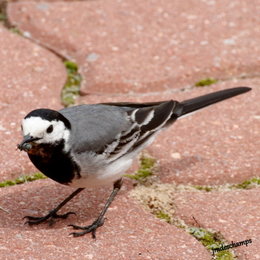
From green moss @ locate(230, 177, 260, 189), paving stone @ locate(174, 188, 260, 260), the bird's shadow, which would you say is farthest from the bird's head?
green moss @ locate(230, 177, 260, 189)

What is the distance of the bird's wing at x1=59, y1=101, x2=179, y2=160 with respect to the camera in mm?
3314

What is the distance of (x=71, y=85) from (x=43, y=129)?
100cm

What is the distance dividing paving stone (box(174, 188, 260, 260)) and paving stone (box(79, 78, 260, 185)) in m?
0.16

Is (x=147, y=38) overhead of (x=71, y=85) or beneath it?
overhead

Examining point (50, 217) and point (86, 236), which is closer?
point (86, 236)

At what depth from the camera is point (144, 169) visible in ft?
11.7

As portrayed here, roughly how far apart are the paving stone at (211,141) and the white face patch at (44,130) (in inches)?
22.0

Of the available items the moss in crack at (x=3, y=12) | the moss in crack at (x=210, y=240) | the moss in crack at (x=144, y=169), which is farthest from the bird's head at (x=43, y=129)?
the moss in crack at (x=3, y=12)

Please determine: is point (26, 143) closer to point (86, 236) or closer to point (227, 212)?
point (86, 236)

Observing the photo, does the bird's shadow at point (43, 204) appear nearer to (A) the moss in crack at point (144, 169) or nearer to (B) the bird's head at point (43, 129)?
(A) the moss in crack at point (144, 169)

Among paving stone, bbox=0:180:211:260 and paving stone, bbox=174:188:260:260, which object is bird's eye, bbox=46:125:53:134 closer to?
paving stone, bbox=0:180:211:260

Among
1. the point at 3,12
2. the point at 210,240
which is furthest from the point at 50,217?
the point at 3,12

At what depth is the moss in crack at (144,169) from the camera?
11.4 feet

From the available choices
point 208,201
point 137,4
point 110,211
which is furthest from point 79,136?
point 137,4
